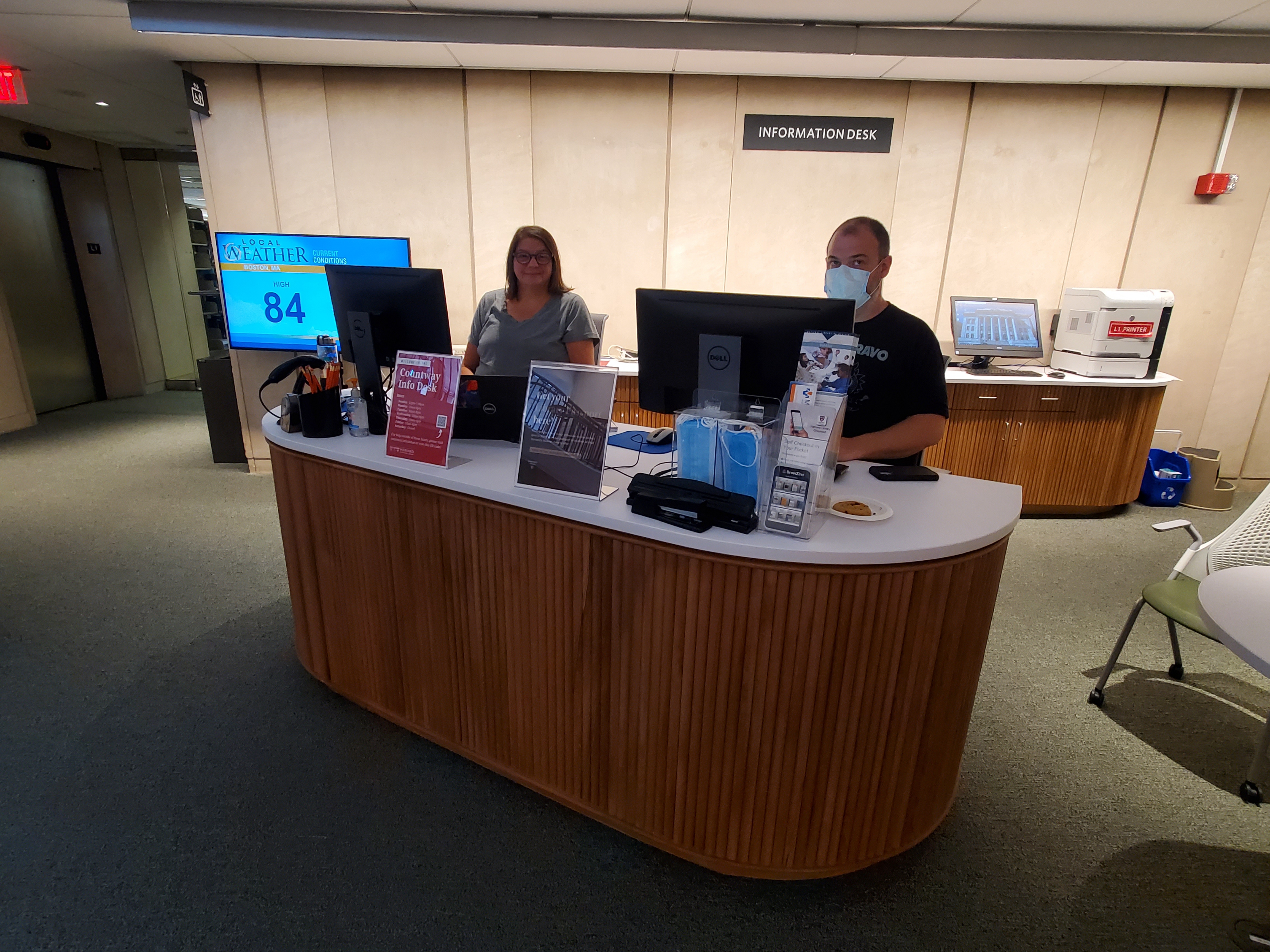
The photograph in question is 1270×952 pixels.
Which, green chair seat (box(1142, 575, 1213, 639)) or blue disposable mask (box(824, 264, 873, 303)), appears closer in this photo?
blue disposable mask (box(824, 264, 873, 303))

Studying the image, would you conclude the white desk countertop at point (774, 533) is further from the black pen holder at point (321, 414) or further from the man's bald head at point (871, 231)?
the man's bald head at point (871, 231)

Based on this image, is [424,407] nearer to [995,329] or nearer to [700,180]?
[700,180]

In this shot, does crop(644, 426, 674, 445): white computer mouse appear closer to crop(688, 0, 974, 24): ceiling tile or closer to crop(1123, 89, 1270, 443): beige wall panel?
crop(688, 0, 974, 24): ceiling tile

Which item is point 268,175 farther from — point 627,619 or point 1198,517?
point 1198,517

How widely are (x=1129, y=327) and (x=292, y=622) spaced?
5.00 m

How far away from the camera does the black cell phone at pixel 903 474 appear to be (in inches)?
70.0

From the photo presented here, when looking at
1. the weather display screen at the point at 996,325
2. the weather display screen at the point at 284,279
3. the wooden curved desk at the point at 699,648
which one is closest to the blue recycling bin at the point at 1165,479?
the weather display screen at the point at 996,325

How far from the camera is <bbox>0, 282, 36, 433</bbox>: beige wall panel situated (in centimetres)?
570

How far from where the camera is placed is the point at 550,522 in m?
1.59

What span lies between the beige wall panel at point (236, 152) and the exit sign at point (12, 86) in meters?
1.23

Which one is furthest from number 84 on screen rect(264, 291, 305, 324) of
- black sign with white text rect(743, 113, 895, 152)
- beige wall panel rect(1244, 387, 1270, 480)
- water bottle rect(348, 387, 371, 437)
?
beige wall panel rect(1244, 387, 1270, 480)

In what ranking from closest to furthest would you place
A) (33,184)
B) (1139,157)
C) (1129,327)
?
(1129,327) < (1139,157) < (33,184)

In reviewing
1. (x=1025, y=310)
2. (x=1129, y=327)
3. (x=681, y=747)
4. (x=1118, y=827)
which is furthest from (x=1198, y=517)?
(x=681, y=747)

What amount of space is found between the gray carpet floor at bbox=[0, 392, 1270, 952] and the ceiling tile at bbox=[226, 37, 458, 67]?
3.12 m
